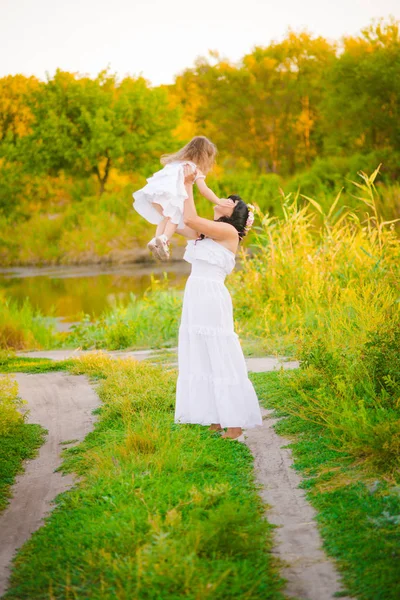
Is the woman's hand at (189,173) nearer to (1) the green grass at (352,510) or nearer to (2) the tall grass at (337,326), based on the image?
(2) the tall grass at (337,326)

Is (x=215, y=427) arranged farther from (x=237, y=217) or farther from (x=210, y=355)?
(x=237, y=217)

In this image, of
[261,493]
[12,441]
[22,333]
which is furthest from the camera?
[22,333]

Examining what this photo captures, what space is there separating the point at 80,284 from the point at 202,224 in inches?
712

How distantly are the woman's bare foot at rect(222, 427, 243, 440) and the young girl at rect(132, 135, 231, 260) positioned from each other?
131 centimetres

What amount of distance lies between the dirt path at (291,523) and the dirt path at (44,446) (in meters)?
1.24

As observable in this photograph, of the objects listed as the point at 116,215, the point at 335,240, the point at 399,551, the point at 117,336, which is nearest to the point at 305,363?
the point at 399,551

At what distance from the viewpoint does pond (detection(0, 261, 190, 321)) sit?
59.9 ft

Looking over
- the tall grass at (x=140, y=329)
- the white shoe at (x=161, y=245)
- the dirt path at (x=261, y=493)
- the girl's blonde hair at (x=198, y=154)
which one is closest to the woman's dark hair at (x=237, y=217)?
the girl's blonde hair at (x=198, y=154)

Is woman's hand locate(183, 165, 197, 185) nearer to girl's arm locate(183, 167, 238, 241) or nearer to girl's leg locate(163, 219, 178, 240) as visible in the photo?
girl's arm locate(183, 167, 238, 241)

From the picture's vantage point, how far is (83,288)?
21.5m

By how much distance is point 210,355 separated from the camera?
5.00 metres

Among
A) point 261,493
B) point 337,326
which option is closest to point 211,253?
point 261,493

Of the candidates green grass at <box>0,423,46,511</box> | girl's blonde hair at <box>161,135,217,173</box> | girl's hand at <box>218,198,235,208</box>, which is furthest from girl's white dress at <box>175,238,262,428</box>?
green grass at <box>0,423,46,511</box>

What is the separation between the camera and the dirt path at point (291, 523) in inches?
116
